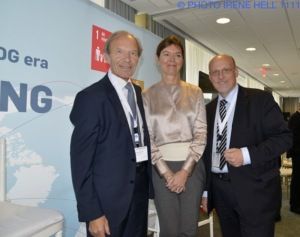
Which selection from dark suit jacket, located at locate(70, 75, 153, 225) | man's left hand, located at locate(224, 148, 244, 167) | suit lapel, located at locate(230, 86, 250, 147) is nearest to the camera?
dark suit jacket, located at locate(70, 75, 153, 225)

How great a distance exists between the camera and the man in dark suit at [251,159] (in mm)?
1818

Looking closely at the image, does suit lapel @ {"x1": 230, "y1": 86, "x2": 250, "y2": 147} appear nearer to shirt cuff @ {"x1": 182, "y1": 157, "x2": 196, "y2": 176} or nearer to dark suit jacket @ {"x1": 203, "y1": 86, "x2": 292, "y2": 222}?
dark suit jacket @ {"x1": 203, "y1": 86, "x2": 292, "y2": 222}

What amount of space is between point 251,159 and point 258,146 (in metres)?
0.09

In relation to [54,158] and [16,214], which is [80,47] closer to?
[54,158]

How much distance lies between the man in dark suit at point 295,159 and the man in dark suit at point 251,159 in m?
2.86

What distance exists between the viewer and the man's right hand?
145cm

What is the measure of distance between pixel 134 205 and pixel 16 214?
0.62 meters

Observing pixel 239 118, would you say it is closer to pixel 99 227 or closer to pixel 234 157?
pixel 234 157

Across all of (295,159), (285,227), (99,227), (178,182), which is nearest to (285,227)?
(285,227)

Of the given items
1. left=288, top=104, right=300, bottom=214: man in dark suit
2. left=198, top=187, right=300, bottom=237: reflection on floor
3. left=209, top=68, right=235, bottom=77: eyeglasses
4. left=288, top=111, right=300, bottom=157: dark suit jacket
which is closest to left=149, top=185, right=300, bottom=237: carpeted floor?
left=198, top=187, right=300, bottom=237: reflection on floor

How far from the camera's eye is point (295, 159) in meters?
4.64

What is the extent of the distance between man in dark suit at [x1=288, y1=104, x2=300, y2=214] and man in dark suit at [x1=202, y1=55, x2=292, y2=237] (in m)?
2.86

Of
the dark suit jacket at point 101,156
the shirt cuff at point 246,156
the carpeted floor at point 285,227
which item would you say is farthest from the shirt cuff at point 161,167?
the carpeted floor at point 285,227

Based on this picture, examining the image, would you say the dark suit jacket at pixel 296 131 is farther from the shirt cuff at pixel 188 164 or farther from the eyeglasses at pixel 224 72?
the shirt cuff at pixel 188 164
